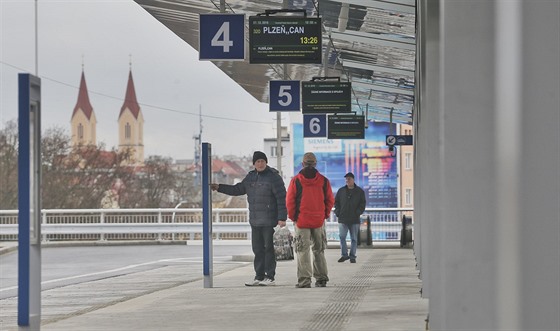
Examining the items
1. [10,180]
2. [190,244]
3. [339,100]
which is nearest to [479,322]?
[339,100]

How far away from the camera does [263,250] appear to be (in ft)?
55.3

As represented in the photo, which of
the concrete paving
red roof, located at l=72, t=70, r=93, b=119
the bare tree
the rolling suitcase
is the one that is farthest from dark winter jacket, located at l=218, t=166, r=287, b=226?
red roof, located at l=72, t=70, r=93, b=119

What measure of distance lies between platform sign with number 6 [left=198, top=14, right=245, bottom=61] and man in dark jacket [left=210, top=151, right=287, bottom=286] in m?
1.83

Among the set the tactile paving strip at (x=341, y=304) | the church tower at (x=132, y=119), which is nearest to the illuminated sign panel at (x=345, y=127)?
the tactile paving strip at (x=341, y=304)

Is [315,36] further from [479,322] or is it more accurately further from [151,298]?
[479,322]

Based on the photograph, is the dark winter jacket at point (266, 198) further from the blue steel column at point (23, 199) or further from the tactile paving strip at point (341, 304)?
the blue steel column at point (23, 199)

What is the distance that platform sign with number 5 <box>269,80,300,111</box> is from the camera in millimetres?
26469

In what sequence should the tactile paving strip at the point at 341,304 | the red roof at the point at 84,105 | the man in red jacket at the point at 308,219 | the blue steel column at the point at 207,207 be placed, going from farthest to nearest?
the red roof at the point at 84,105 < the blue steel column at the point at 207,207 < the man in red jacket at the point at 308,219 < the tactile paving strip at the point at 341,304

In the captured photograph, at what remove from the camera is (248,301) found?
45.9 ft

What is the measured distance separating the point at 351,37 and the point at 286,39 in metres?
5.28

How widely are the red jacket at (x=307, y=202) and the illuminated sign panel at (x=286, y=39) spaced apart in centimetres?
206

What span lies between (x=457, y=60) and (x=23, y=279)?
12.9 feet

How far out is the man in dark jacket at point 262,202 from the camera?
1655 centimetres

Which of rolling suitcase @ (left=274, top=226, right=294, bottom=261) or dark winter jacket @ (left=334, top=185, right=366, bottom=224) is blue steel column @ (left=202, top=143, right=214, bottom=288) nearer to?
rolling suitcase @ (left=274, top=226, right=294, bottom=261)
